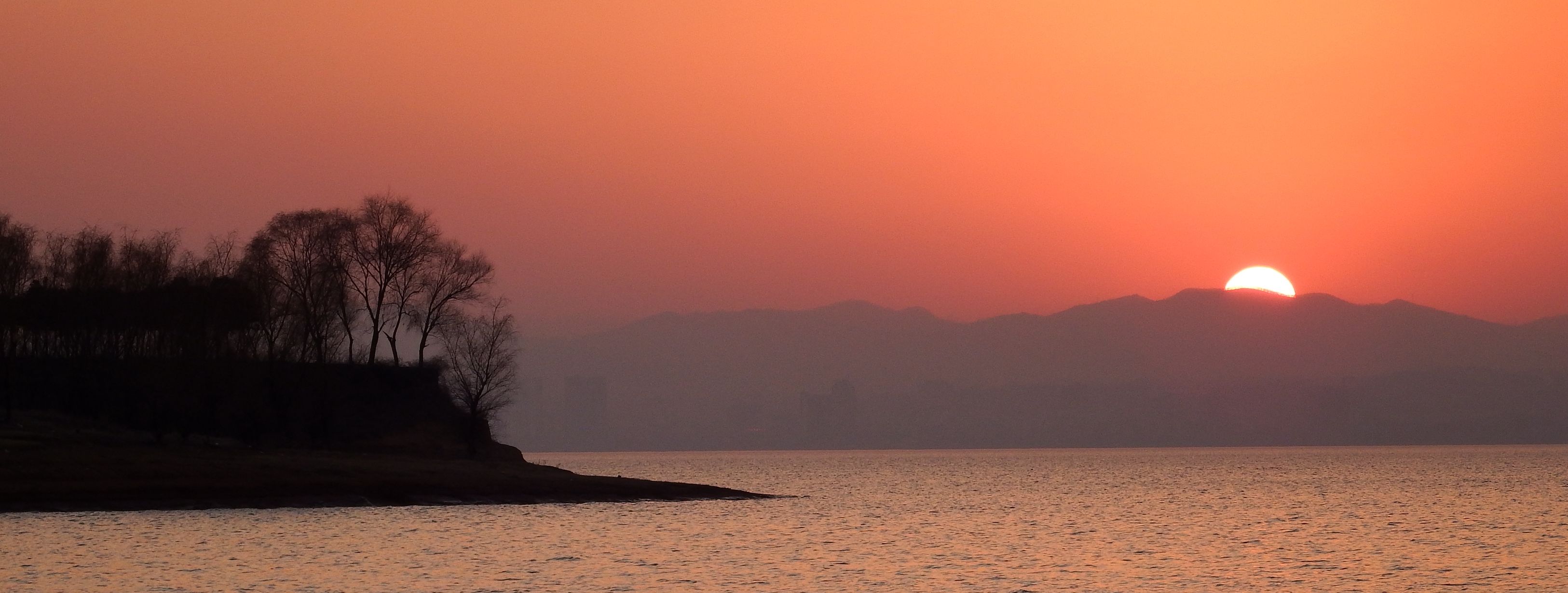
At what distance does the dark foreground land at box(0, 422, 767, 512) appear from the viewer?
259 feet

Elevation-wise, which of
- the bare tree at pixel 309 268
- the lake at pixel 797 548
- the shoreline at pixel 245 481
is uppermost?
the bare tree at pixel 309 268

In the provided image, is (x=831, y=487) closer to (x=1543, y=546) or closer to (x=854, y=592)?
(x=1543, y=546)

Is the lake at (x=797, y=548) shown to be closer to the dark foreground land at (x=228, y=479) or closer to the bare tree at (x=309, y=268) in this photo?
the dark foreground land at (x=228, y=479)

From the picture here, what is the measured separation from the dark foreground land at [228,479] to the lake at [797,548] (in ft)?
3.62

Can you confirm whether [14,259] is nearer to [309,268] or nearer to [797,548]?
[309,268]

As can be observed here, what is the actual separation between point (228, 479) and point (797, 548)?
3659cm

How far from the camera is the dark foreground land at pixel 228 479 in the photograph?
79062 mm

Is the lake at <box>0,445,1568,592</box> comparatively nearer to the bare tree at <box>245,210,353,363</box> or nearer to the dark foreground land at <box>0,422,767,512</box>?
the dark foreground land at <box>0,422,767,512</box>

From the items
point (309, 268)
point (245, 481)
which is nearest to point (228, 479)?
point (245, 481)

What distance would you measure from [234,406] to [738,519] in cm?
3876

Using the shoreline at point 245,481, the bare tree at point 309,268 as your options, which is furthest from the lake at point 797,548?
the bare tree at point 309,268

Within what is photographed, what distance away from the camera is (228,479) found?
278 ft

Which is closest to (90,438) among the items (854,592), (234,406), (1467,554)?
(234,406)

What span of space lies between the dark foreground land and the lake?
1104 mm
